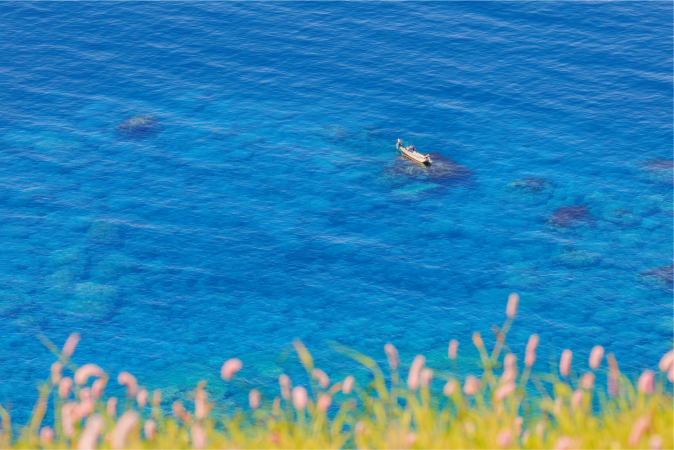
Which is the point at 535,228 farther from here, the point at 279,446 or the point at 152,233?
the point at 279,446

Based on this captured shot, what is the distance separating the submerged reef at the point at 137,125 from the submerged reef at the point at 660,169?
4854 cm

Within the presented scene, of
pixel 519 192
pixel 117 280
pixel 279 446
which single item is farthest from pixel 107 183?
pixel 279 446

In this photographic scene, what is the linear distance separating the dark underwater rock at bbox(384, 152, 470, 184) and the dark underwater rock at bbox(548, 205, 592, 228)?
9.63m

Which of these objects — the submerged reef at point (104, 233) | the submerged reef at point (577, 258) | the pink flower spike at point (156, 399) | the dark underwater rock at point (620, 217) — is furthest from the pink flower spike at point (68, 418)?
the dark underwater rock at point (620, 217)

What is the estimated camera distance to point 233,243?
67.0 m

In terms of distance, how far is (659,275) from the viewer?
62.3 meters

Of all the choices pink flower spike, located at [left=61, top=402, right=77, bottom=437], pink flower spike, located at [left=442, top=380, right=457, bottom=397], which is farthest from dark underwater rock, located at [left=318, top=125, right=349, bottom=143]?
pink flower spike, located at [left=61, top=402, right=77, bottom=437]

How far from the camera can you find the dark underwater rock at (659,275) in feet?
203

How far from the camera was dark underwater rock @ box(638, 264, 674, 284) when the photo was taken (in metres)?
61.8

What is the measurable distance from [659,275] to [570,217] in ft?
31.0

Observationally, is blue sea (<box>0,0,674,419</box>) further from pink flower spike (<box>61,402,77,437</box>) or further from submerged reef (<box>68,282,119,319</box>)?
pink flower spike (<box>61,402,77,437</box>)

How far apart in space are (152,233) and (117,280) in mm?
6304

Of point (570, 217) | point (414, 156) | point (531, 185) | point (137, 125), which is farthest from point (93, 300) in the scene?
point (570, 217)

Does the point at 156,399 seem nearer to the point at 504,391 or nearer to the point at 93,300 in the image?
the point at 504,391
